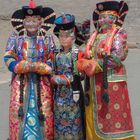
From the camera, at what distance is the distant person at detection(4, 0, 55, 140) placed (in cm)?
569

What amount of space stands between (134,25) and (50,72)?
1368 centimetres

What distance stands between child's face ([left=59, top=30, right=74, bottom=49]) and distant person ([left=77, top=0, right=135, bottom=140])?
0.21m

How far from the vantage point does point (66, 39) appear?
18.6 feet

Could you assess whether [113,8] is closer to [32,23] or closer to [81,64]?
[81,64]

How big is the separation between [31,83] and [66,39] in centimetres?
57

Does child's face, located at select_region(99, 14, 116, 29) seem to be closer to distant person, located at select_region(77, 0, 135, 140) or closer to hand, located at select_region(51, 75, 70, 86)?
distant person, located at select_region(77, 0, 135, 140)

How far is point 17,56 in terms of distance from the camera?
18.8 feet

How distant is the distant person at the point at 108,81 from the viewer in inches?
215

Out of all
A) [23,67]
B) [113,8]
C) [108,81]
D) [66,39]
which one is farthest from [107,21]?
[23,67]

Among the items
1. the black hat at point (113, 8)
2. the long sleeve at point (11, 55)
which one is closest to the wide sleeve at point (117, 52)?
the black hat at point (113, 8)

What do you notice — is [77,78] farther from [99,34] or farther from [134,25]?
[134,25]

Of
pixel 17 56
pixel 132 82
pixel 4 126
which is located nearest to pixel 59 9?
pixel 132 82

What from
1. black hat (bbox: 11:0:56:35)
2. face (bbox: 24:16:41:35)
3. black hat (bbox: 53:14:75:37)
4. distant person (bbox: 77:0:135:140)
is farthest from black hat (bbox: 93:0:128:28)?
face (bbox: 24:16:41:35)

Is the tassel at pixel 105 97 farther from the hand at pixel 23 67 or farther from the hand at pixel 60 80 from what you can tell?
the hand at pixel 23 67
